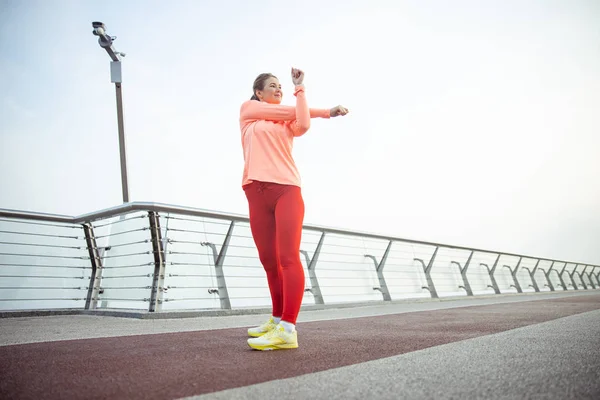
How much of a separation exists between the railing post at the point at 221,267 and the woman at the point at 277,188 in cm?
254

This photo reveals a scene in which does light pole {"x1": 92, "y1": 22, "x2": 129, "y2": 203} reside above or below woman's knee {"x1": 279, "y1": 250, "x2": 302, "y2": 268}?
above

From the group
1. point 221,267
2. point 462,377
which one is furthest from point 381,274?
point 462,377

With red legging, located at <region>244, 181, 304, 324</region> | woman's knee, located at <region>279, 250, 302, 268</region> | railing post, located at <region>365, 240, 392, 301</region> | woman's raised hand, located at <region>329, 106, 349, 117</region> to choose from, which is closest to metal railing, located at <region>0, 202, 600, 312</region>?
railing post, located at <region>365, 240, 392, 301</region>

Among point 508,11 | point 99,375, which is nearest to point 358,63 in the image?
point 508,11

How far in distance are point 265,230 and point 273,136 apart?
1.85 ft

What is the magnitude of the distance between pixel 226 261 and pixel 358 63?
11414 mm

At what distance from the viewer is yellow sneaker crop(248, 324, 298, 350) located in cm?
240

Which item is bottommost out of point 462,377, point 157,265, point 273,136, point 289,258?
point 462,377

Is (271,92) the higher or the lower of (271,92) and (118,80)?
the lower

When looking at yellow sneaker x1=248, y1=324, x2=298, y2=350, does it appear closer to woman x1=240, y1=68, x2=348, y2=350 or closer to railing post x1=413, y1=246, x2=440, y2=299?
woman x1=240, y1=68, x2=348, y2=350

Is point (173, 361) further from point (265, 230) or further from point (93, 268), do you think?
point (93, 268)

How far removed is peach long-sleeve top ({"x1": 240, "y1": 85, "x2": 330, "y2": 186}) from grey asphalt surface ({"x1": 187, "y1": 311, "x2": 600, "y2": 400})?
3.96ft

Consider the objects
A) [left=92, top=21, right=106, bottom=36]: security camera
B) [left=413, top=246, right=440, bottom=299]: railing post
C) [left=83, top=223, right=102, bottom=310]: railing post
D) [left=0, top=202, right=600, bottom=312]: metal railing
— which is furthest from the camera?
[left=413, top=246, right=440, bottom=299]: railing post

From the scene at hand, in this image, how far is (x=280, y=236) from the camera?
102 inches
